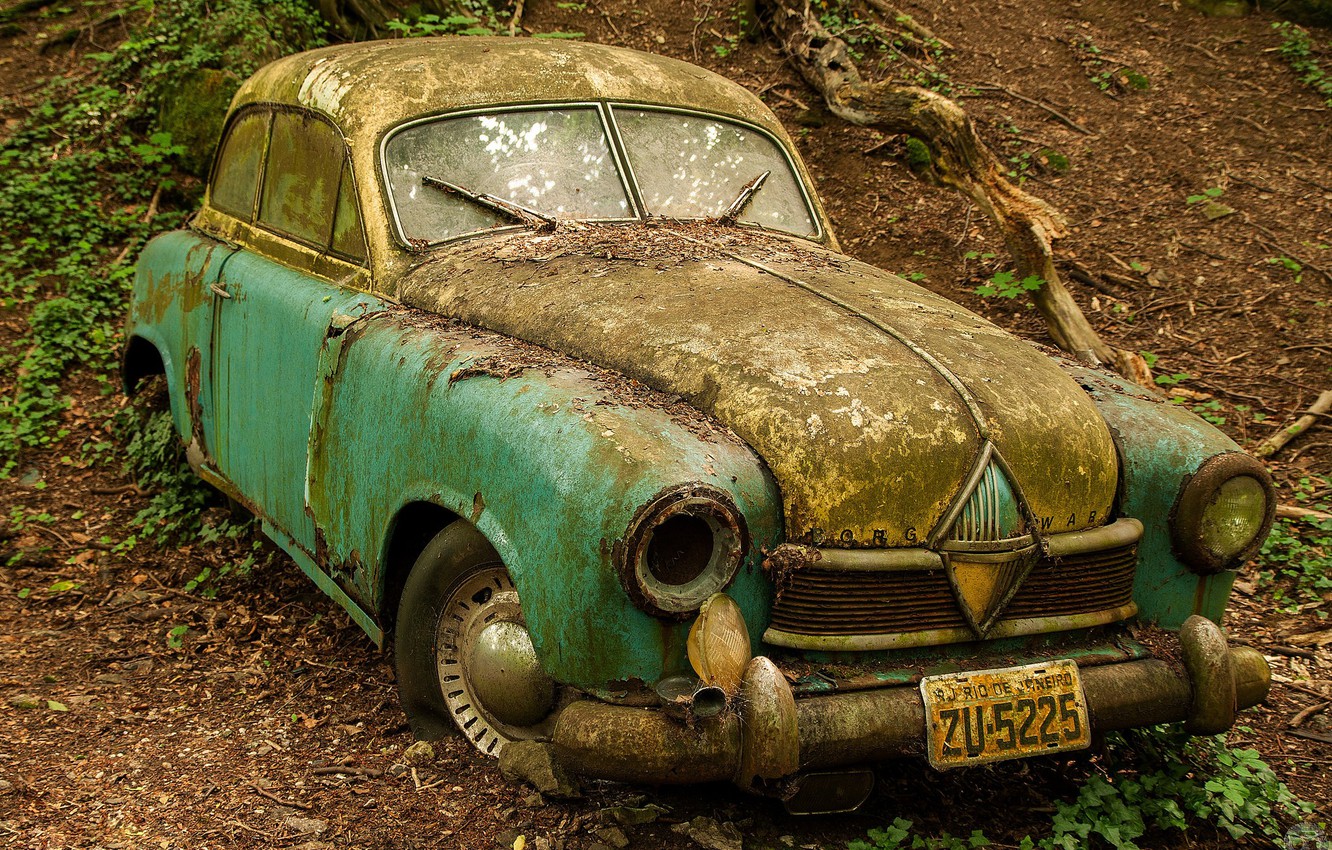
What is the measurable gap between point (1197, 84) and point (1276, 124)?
0.86 meters

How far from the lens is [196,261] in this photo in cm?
462

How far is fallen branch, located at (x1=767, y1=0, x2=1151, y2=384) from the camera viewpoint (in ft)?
19.9

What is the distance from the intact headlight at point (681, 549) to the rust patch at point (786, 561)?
0.11m

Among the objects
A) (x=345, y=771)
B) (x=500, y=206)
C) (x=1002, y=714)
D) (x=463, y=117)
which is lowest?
(x=345, y=771)

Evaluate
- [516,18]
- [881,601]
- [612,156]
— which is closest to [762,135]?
[612,156]

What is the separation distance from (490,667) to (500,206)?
65.1 inches

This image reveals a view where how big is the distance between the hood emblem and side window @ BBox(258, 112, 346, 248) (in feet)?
7.85

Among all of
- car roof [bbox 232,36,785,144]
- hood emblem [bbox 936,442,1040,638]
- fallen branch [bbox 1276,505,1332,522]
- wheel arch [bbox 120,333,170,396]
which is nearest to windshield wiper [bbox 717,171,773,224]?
car roof [bbox 232,36,785,144]

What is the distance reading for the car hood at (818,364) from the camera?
263 centimetres

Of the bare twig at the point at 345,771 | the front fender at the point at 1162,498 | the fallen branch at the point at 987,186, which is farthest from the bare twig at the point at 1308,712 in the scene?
the bare twig at the point at 345,771

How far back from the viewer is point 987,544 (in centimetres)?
267

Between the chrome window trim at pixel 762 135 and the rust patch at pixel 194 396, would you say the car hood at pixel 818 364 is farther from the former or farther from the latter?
the rust patch at pixel 194 396

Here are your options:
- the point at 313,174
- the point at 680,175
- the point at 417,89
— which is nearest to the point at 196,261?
the point at 313,174

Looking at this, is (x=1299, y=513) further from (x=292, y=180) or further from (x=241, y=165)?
(x=241, y=165)
